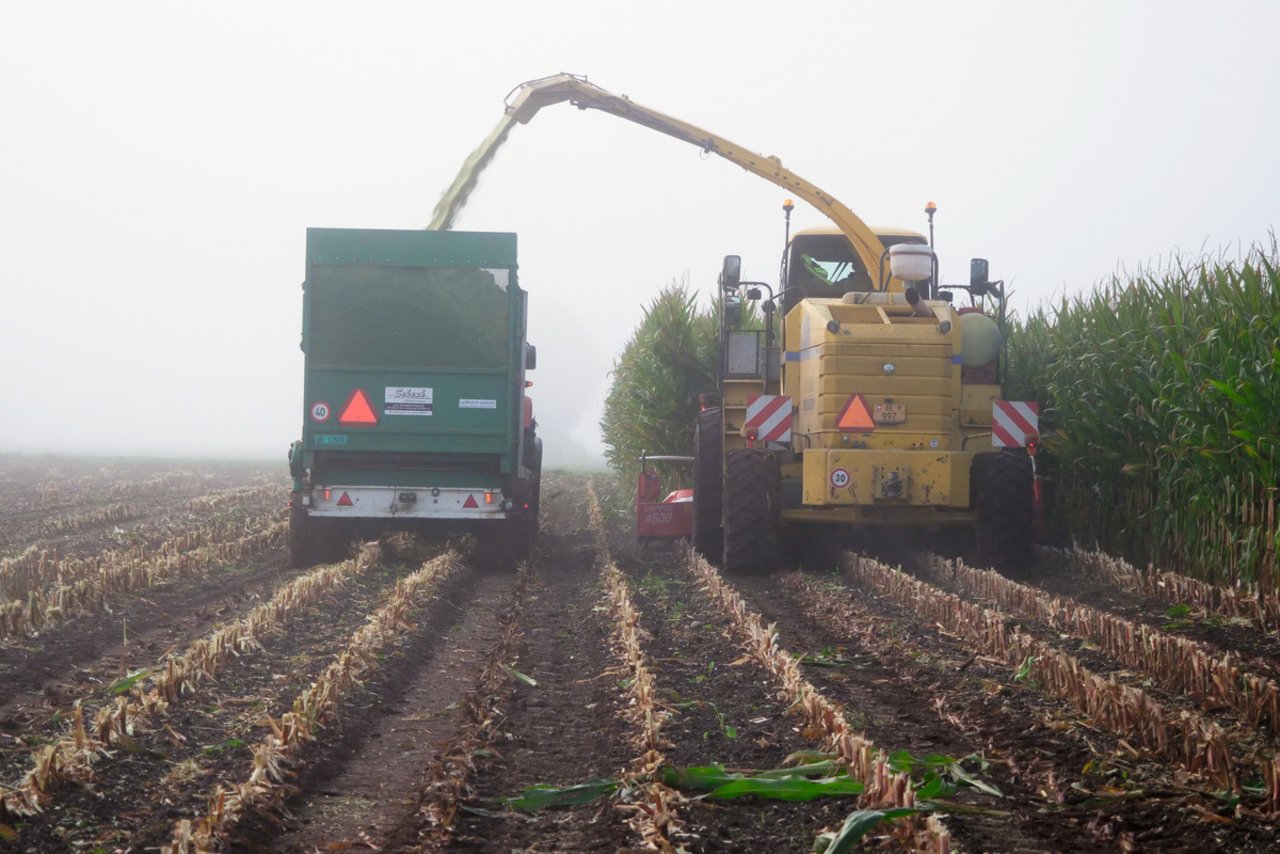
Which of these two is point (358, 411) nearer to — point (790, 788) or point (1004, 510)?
point (1004, 510)

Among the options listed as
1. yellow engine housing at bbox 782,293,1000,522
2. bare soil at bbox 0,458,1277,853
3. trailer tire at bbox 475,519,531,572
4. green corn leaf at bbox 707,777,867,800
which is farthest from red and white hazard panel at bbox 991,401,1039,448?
green corn leaf at bbox 707,777,867,800

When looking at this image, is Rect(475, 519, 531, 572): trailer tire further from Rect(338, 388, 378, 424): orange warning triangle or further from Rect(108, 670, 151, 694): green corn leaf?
Rect(108, 670, 151, 694): green corn leaf

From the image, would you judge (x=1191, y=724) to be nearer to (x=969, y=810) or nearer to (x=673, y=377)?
A: (x=969, y=810)

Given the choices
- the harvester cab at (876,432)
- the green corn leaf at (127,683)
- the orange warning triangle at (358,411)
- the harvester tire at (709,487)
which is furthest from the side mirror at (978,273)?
the green corn leaf at (127,683)

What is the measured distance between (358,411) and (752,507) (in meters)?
3.79

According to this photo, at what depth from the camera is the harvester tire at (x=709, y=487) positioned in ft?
40.8

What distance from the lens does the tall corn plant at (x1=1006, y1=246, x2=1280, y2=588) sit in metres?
8.75

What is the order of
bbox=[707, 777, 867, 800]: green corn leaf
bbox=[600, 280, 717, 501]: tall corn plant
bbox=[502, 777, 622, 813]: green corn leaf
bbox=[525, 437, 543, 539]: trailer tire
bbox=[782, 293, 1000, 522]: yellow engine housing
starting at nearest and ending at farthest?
bbox=[707, 777, 867, 800]: green corn leaf, bbox=[502, 777, 622, 813]: green corn leaf, bbox=[782, 293, 1000, 522]: yellow engine housing, bbox=[525, 437, 543, 539]: trailer tire, bbox=[600, 280, 717, 501]: tall corn plant

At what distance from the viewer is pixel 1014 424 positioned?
1122cm

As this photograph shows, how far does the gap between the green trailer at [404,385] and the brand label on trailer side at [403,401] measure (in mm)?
12

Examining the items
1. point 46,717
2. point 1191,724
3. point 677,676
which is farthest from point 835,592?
point 46,717

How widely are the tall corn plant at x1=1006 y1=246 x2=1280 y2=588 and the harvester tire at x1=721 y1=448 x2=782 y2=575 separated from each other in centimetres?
282

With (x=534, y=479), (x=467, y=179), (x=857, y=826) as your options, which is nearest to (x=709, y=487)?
(x=534, y=479)

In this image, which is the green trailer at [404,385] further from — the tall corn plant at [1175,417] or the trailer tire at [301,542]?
the tall corn plant at [1175,417]
